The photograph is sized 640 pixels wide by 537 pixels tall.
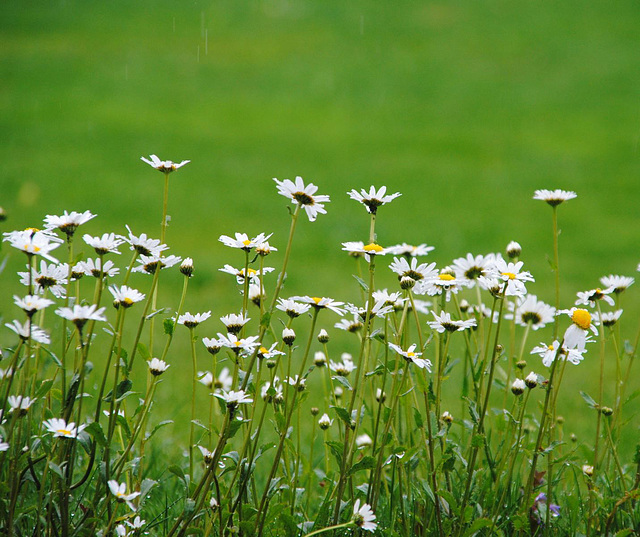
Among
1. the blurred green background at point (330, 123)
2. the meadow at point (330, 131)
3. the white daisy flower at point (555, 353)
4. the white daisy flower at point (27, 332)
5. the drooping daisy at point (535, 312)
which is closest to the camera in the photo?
the white daisy flower at point (27, 332)

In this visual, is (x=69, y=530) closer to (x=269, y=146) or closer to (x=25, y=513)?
(x=25, y=513)

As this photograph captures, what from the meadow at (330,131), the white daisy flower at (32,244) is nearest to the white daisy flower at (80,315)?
the white daisy flower at (32,244)

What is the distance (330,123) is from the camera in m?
8.79

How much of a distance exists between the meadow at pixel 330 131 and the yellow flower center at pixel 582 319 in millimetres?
1360

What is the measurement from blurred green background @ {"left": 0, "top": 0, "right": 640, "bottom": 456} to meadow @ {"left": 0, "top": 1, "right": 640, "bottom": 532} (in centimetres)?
3

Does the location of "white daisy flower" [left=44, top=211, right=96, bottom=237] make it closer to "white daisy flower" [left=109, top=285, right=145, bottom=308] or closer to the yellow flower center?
"white daisy flower" [left=109, top=285, right=145, bottom=308]

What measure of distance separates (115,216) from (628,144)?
5.27m

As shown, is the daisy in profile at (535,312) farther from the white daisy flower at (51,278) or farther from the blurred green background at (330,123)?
the blurred green background at (330,123)

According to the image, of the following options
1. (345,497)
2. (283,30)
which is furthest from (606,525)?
(283,30)

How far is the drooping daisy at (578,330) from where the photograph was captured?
1.48 meters

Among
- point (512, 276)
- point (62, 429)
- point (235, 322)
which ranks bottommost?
point (62, 429)

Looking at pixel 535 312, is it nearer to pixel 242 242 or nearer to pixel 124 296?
pixel 242 242

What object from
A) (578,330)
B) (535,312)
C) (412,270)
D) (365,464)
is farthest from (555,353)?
(365,464)

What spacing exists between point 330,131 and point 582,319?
7159 millimetres
